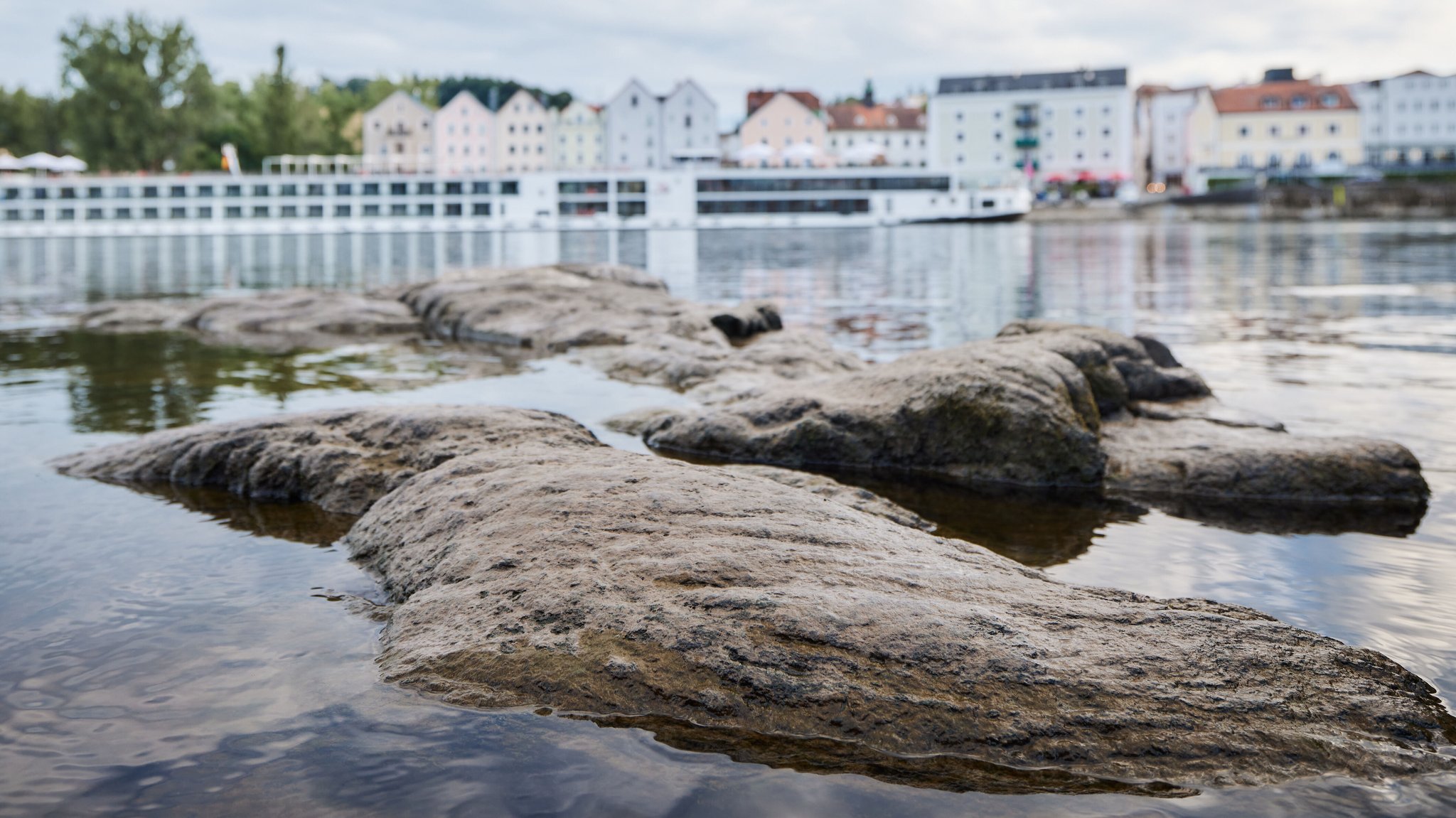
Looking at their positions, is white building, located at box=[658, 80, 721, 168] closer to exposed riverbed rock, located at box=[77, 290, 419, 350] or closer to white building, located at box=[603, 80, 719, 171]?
white building, located at box=[603, 80, 719, 171]

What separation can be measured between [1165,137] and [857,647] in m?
117

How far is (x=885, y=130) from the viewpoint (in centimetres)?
11325

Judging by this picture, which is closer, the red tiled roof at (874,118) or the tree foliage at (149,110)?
the tree foliage at (149,110)

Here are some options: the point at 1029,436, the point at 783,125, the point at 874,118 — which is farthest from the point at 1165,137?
the point at 1029,436

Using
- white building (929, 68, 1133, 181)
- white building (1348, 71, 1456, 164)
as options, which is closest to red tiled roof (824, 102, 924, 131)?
white building (929, 68, 1133, 181)

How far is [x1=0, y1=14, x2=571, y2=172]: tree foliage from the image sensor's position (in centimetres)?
9556

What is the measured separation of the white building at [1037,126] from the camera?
9956cm

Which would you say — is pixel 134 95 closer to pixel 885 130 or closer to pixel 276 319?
pixel 885 130

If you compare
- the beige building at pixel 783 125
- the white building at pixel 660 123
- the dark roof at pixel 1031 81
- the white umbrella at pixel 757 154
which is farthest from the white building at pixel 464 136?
the dark roof at pixel 1031 81

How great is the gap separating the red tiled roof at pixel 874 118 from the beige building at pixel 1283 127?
25556 mm

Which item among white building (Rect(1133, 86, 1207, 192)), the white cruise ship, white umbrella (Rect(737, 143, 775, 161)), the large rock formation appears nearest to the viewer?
the large rock formation

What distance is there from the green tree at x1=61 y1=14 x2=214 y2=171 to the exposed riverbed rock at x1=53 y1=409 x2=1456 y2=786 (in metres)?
104

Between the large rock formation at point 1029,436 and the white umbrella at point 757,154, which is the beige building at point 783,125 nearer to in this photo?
the white umbrella at point 757,154

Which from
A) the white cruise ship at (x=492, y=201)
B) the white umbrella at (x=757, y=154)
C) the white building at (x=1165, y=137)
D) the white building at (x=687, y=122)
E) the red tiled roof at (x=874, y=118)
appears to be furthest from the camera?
the red tiled roof at (x=874, y=118)
